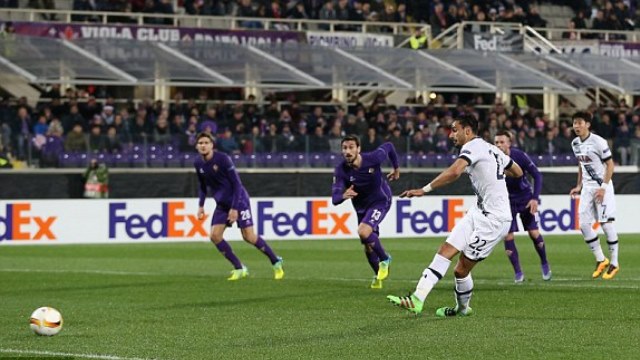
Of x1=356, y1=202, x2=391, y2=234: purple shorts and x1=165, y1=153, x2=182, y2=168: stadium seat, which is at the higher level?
x1=165, y1=153, x2=182, y2=168: stadium seat

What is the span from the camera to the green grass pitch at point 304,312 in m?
11.3

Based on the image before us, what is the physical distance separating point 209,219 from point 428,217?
5.40 meters

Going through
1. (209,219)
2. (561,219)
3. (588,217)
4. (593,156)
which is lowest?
(561,219)

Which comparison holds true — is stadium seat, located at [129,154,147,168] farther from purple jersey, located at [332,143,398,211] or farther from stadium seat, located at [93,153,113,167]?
purple jersey, located at [332,143,398,211]

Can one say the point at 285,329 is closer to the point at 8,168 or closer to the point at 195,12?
the point at 8,168

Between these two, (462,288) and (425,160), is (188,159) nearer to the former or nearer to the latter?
(425,160)

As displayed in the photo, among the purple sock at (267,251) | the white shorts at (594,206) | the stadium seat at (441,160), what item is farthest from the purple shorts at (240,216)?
the stadium seat at (441,160)

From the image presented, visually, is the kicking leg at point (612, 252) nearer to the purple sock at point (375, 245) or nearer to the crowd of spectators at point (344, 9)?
the purple sock at point (375, 245)

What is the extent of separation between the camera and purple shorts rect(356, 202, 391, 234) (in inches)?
734

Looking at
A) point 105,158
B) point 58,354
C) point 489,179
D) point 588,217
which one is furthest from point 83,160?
point 58,354

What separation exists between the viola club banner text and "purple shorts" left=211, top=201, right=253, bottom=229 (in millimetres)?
10577

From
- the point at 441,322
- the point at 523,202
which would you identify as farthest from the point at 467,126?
the point at 523,202

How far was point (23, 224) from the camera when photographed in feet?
100

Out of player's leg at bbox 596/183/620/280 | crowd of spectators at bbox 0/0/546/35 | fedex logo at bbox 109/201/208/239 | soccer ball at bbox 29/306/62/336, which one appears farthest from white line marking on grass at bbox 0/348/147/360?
crowd of spectators at bbox 0/0/546/35
